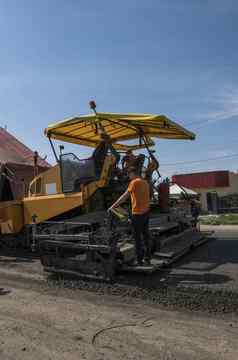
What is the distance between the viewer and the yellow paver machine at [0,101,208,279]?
6375mm

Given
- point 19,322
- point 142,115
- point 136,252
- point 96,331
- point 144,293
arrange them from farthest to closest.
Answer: point 142,115
point 136,252
point 144,293
point 19,322
point 96,331

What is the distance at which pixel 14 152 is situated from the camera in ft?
36.2

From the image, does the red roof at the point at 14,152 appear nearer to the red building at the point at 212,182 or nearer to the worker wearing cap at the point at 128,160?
the worker wearing cap at the point at 128,160

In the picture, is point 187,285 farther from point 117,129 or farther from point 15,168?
point 15,168

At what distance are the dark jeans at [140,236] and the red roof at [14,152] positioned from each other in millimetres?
5016

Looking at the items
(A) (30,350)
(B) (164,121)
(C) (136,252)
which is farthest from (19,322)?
(B) (164,121)

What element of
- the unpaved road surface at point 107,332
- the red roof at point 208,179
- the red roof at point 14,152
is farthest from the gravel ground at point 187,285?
the red roof at point 208,179

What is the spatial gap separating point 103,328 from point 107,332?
0.13 meters

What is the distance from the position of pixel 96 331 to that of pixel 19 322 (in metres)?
0.96

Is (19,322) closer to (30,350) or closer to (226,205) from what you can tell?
(30,350)

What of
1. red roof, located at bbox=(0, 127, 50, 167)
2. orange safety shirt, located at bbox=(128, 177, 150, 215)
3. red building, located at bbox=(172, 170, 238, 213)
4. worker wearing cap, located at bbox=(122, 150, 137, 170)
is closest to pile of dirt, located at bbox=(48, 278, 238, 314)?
orange safety shirt, located at bbox=(128, 177, 150, 215)

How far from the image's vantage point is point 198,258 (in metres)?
7.54

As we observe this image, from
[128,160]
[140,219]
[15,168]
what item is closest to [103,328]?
[140,219]

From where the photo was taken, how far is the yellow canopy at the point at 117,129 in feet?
25.3
